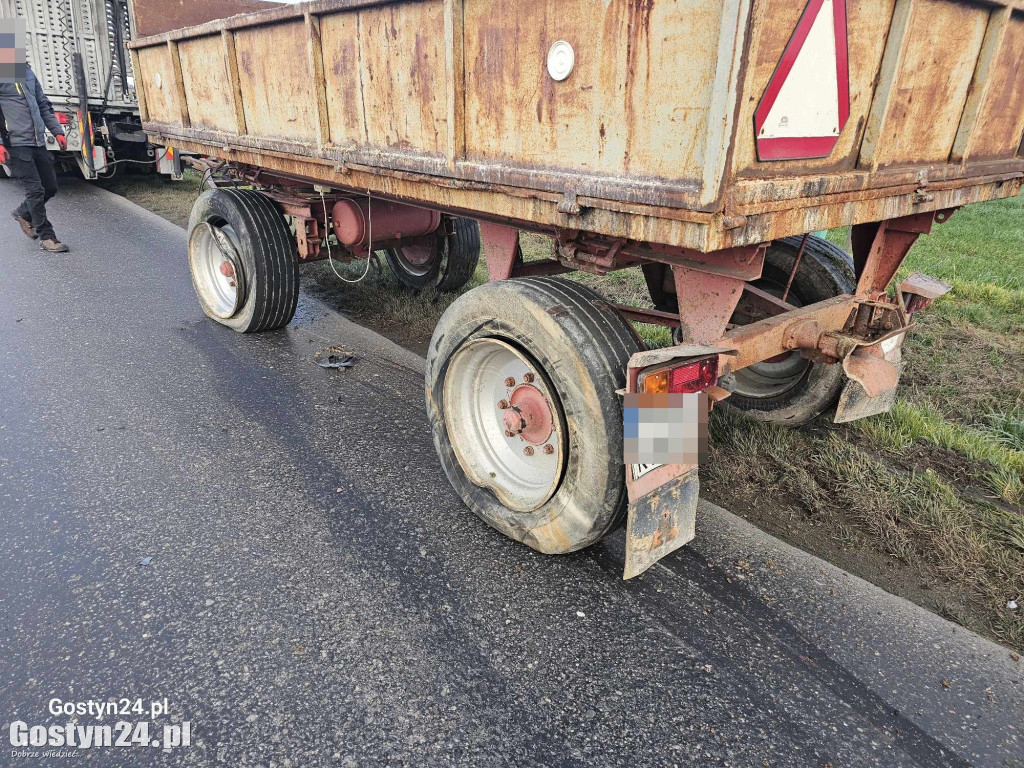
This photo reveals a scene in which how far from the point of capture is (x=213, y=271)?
548 centimetres

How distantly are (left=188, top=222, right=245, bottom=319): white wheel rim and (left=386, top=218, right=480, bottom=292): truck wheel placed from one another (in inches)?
63.9

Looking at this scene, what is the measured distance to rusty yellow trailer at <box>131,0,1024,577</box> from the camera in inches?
77.2

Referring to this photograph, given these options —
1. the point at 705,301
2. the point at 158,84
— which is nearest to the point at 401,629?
the point at 705,301

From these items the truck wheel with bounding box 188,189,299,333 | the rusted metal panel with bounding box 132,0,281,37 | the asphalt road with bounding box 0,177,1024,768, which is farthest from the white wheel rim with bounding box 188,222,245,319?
the rusted metal panel with bounding box 132,0,281,37

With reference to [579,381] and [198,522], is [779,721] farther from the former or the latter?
[198,522]

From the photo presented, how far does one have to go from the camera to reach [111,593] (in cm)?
251

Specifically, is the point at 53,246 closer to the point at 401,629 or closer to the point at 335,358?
the point at 335,358

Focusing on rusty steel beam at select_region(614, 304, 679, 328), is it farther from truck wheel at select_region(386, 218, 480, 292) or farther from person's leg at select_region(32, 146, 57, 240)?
person's leg at select_region(32, 146, 57, 240)

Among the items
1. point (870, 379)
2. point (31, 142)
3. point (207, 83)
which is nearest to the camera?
point (870, 379)

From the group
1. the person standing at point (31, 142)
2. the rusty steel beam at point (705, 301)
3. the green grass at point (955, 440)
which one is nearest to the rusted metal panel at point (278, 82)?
the rusty steel beam at point (705, 301)

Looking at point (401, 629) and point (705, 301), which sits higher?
point (705, 301)

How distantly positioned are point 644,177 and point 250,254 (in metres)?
3.61

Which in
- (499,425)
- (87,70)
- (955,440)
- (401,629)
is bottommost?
(401,629)

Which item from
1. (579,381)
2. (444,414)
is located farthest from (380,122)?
(579,381)
